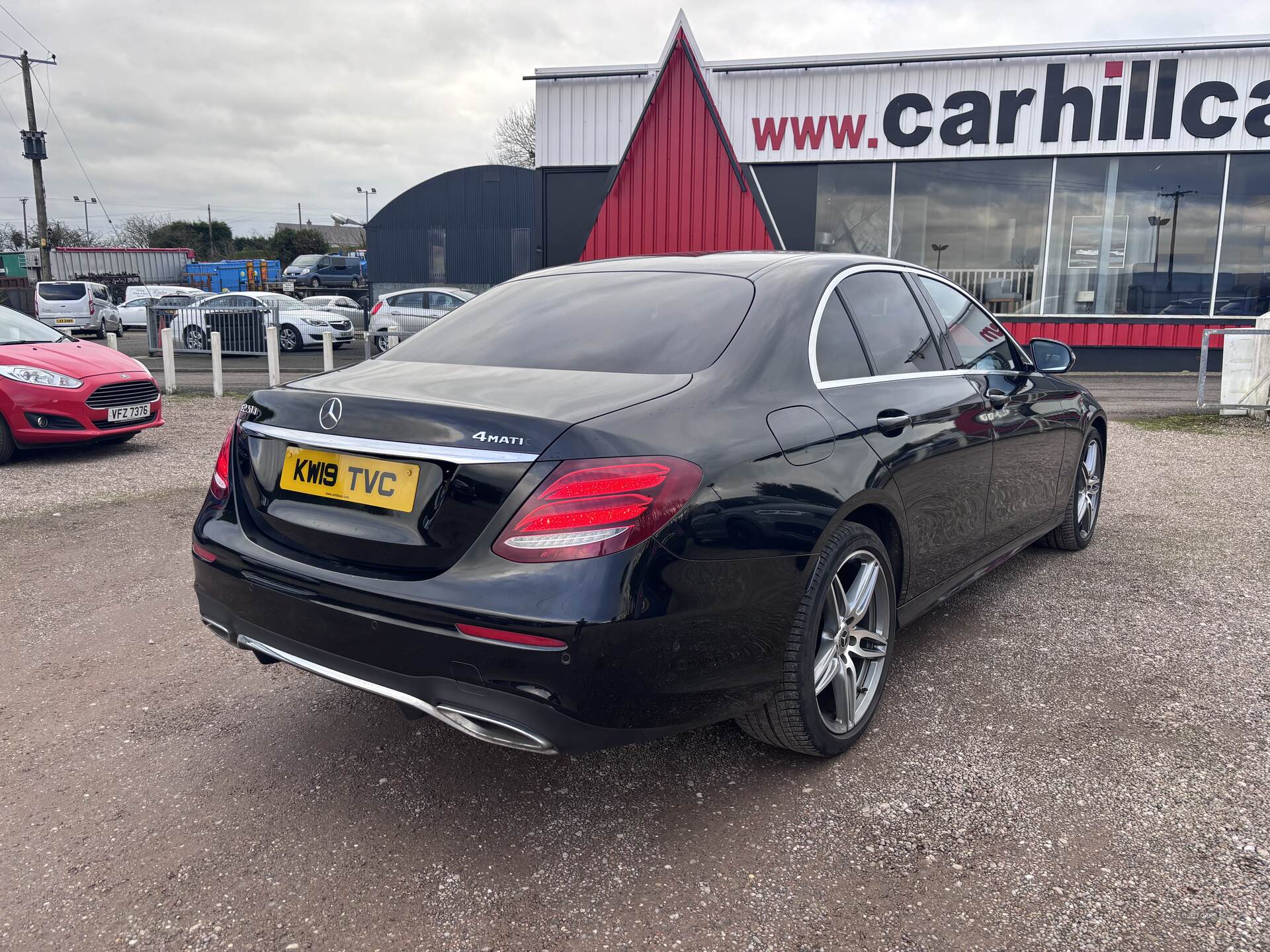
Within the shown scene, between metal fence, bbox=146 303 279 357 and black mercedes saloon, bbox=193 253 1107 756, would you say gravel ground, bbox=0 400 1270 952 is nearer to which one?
black mercedes saloon, bbox=193 253 1107 756

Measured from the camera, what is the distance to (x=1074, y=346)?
16.7 meters

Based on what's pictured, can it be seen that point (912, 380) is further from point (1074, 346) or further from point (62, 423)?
point (1074, 346)

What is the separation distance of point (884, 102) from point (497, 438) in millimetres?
15619

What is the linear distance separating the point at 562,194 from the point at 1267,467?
12.3 m

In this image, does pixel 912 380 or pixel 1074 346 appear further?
pixel 1074 346

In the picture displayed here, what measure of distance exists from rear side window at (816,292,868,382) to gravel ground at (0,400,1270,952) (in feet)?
3.85

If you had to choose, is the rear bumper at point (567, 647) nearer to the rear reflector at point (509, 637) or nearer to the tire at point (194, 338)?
the rear reflector at point (509, 637)

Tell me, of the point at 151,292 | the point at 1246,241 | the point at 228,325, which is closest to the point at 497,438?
the point at 1246,241

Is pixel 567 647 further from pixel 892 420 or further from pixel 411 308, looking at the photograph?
pixel 411 308

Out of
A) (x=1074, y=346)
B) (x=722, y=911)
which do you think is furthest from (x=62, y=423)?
(x=1074, y=346)

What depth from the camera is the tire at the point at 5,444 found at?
7.41 m

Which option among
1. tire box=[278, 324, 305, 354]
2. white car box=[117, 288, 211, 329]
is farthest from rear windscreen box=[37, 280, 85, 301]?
tire box=[278, 324, 305, 354]

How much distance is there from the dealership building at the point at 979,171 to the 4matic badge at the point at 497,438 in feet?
43.2

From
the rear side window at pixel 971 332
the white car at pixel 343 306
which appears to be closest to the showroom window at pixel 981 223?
the rear side window at pixel 971 332
